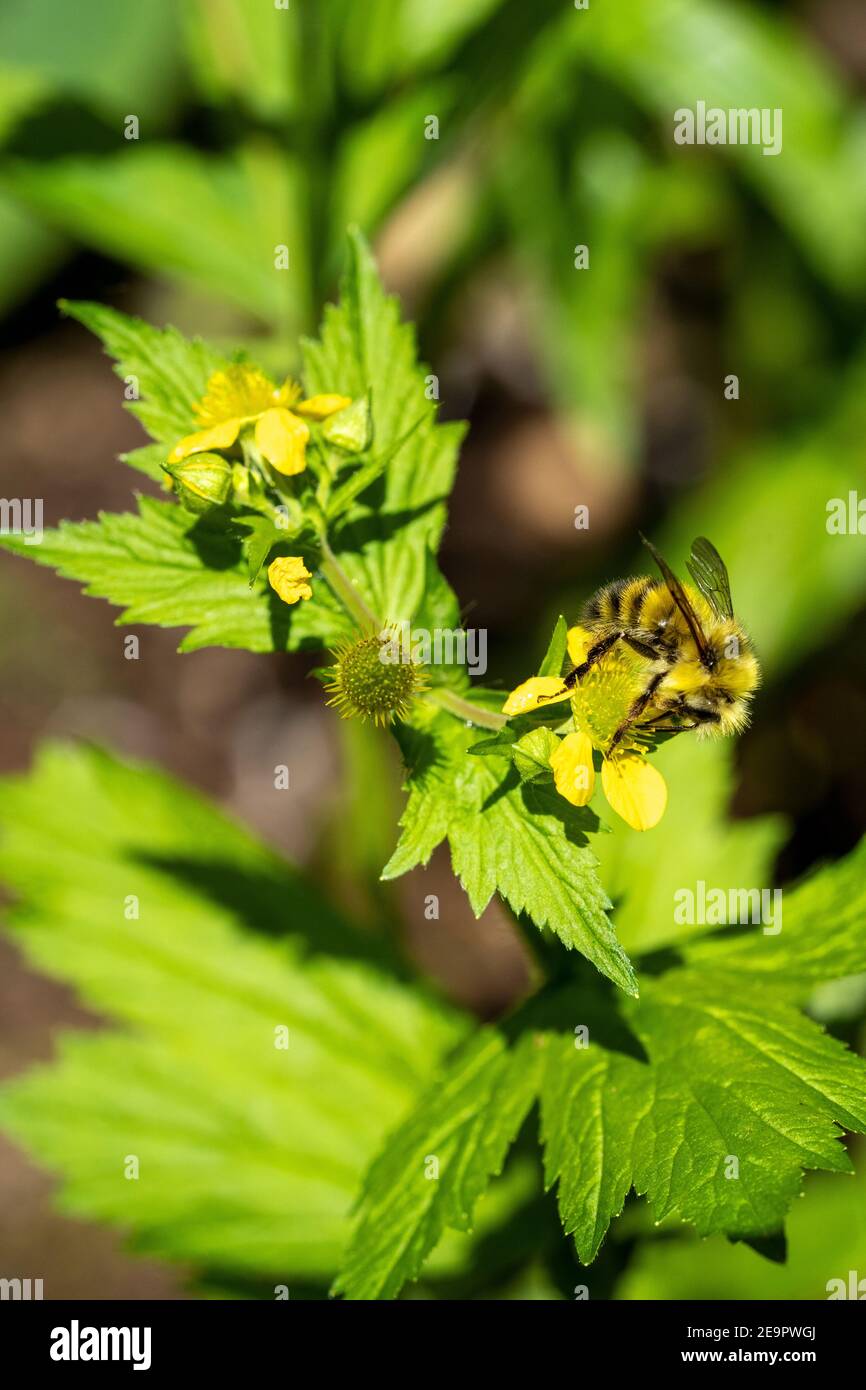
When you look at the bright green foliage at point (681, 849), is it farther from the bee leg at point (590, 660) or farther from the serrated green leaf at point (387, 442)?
the serrated green leaf at point (387, 442)

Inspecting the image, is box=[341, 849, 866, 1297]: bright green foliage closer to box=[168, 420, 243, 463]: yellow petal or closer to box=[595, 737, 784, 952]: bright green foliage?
box=[595, 737, 784, 952]: bright green foliage

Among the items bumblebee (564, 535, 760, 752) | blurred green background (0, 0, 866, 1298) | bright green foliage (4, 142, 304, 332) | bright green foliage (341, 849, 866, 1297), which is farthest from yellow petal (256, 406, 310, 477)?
bright green foliage (4, 142, 304, 332)

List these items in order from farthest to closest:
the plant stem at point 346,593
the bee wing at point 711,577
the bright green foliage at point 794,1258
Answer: the bright green foliage at point 794,1258
the bee wing at point 711,577
the plant stem at point 346,593

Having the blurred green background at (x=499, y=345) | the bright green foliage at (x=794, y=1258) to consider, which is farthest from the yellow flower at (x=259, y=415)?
the bright green foliage at (x=794, y=1258)

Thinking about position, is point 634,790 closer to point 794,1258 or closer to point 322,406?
point 322,406

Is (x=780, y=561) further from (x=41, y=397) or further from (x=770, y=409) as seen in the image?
(x=41, y=397)

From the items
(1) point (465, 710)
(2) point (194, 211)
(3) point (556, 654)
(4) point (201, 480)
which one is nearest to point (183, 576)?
(4) point (201, 480)
